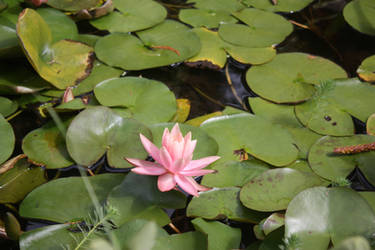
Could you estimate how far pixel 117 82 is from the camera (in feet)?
5.74

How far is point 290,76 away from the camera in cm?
188

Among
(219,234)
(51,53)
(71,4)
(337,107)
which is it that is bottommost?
(219,234)

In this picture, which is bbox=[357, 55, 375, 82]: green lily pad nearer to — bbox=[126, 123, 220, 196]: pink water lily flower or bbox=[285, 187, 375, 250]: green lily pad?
bbox=[285, 187, 375, 250]: green lily pad

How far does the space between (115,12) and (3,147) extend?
1.25 meters

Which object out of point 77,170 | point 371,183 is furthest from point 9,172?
point 371,183

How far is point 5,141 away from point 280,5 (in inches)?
80.0

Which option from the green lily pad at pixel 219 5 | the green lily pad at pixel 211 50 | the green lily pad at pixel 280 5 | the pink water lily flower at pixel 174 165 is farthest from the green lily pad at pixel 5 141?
the green lily pad at pixel 280 5

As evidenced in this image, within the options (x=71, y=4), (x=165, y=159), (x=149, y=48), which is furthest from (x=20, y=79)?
(x=165, y=159)

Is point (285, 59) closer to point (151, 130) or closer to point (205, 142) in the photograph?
point (205, 142)

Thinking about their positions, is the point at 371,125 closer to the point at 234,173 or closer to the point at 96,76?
the point at 234,173

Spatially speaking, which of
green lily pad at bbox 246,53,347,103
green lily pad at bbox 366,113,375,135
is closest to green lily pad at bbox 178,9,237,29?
green lily pad at bbox 246,53,347,103

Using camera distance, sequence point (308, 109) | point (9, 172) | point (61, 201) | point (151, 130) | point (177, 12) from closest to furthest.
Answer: point (61, 201) → point (9, 172) → point (151, 130) → point (308, 109) → point (177, 12)

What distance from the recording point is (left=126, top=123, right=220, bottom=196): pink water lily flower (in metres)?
1.16

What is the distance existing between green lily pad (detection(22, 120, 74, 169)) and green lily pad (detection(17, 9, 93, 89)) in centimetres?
30
